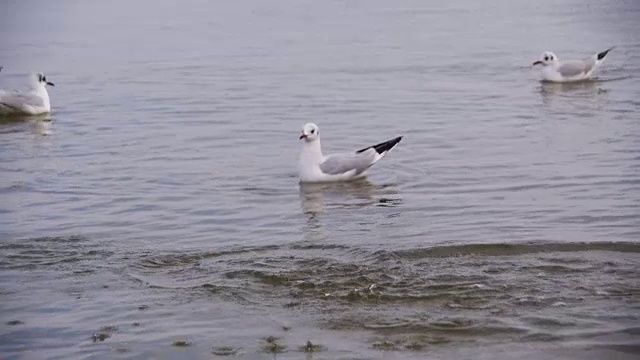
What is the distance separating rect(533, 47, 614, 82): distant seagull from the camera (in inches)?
698

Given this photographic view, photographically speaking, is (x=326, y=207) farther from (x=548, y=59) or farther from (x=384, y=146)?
(x=548, y=59)

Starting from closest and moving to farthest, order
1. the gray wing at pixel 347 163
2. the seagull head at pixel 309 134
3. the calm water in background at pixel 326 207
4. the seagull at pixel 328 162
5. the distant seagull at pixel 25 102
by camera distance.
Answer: the calm water in background at pixel 326 207
the seagull at pixel 328 162
the gray wing at pixel 347 163
the seagull head at pixel 309 134
the distant seagull at pixel 25 102

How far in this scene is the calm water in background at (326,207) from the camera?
272 inches

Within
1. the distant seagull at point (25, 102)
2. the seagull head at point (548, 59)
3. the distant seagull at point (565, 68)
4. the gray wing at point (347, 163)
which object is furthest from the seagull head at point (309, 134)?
the seagull head at point (548, 59)

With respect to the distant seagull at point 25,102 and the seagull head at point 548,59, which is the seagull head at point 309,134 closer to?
the distant seagull at point 25,102

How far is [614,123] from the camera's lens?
1391 centimetres

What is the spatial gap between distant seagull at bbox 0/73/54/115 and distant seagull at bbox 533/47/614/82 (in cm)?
714

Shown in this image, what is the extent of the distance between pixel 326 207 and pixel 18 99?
7.13 m

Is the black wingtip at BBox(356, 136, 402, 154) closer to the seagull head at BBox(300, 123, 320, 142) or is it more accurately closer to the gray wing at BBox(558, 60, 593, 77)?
the seagull head at BBox(300, 123, 320, 142)

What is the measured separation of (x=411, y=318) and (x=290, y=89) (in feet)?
35.1

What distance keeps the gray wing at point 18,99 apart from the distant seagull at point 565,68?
284 inches

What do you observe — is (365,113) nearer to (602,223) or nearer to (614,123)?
(614,123)

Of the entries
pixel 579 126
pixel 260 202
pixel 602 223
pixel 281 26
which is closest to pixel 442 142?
pixel 579 126

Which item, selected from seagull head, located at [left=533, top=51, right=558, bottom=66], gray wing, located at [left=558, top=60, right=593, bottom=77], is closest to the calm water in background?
seagull head, located at [left=533, top=51, right=558, bottom=66]
